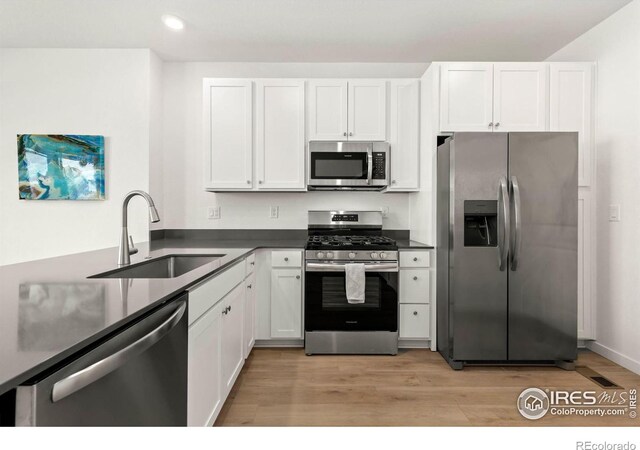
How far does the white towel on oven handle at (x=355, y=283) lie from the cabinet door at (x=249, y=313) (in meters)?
0.78

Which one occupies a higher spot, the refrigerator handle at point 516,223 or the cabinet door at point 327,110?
the cabinet door at point 327,110

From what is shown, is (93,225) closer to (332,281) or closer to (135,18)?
(135,18)

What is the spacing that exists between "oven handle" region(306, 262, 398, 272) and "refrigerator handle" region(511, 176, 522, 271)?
2.94 feet

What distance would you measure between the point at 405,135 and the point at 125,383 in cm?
306

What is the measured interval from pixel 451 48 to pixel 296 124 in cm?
161

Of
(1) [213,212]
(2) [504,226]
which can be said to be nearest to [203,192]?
(1) [213,212]

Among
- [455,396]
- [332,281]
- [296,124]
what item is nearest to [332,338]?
[332,281]

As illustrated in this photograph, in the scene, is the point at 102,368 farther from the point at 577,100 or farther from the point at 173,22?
the point at 577,100

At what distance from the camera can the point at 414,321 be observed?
10.5 feet

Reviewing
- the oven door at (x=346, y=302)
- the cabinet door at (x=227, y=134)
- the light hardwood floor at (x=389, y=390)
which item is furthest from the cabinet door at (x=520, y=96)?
the cabinet door at (x=227, y=134)

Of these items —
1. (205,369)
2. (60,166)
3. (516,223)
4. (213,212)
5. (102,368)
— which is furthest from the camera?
(213,212)

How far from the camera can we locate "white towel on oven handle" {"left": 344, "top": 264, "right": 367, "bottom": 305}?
3049mm

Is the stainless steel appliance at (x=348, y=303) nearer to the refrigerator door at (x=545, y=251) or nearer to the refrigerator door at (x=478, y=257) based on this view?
the refrigerator door at (x=478, y=257)

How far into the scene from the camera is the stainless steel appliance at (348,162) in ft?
11.2
